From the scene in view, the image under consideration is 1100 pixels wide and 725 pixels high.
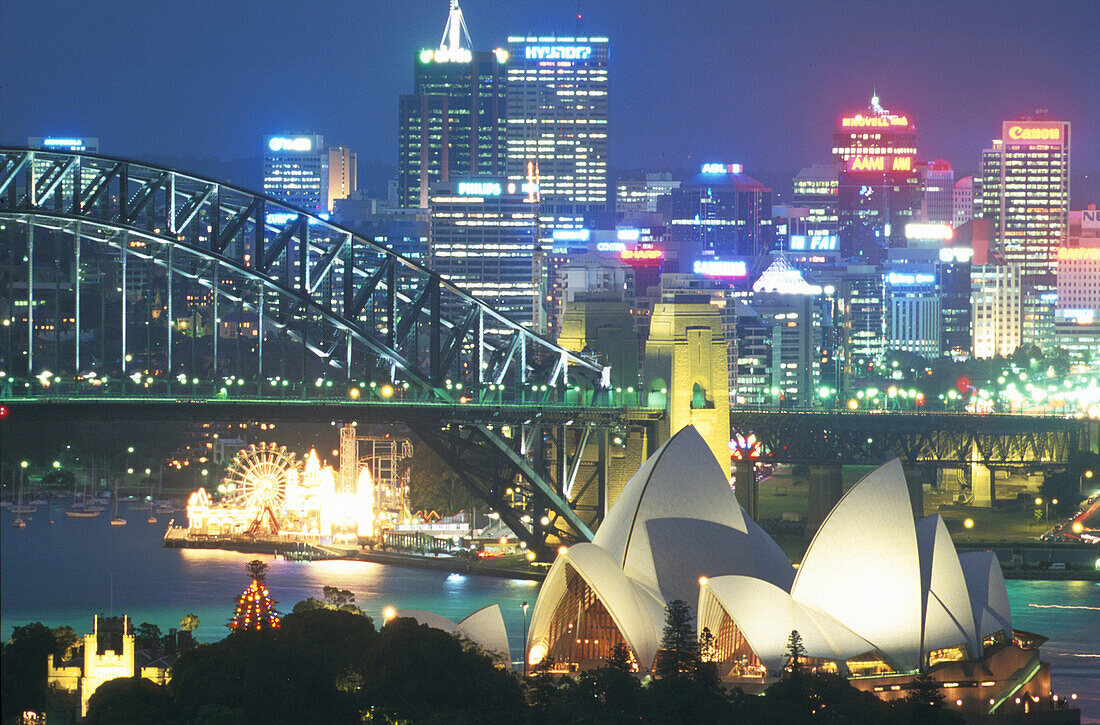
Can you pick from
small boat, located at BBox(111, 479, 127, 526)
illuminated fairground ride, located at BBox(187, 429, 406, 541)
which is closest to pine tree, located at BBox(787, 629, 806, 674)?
illuminated fairground ride, located at BBox(187, 429, 406, 541)

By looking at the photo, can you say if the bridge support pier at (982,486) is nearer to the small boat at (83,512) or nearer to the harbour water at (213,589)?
the harbour water at (213,589)

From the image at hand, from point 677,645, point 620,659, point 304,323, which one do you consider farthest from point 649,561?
point 304,323

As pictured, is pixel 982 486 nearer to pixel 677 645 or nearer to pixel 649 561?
pixel 649 561

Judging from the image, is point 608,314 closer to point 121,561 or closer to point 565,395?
point 565,395

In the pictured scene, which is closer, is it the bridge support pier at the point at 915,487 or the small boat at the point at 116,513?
the small boat at the point at 116,513

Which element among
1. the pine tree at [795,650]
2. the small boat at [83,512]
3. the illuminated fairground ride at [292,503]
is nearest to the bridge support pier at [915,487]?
the illuminated fairground ride at [292,503]

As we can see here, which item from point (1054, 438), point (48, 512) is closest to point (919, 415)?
point (1054, 438)
